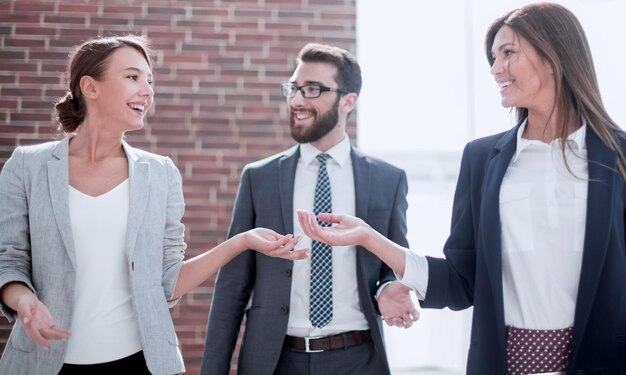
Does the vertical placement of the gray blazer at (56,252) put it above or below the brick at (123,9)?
below

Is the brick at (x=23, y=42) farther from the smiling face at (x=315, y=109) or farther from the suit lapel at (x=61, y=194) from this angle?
the suit lapel at (x=61, y=194)

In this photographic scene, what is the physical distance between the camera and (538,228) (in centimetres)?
195

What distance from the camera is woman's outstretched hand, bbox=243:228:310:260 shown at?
2.22 metres

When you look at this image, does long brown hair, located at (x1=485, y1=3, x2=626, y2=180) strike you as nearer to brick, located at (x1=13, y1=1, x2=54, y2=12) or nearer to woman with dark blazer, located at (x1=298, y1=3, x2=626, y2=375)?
woman with dark blazer, located at (x1=298, y1=3, x2=626, y2=375)

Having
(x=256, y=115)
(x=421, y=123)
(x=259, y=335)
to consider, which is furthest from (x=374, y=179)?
(x=421, y=123)

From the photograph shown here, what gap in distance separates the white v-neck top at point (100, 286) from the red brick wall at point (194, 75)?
5.95ft

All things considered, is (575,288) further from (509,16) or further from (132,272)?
(132,272)

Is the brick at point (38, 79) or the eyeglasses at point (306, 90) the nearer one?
the eyeglasses at point (306, 90)

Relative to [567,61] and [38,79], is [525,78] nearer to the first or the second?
[567,61]

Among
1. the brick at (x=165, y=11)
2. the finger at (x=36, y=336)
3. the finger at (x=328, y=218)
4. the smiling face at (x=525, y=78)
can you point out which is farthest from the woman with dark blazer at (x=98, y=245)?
the brick at (x=165, y=11)

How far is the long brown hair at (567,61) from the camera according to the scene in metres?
2.00

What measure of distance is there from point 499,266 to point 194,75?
2.56 m

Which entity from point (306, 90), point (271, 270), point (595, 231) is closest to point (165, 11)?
point (306, 90)

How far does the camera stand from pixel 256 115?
3.99 metres
